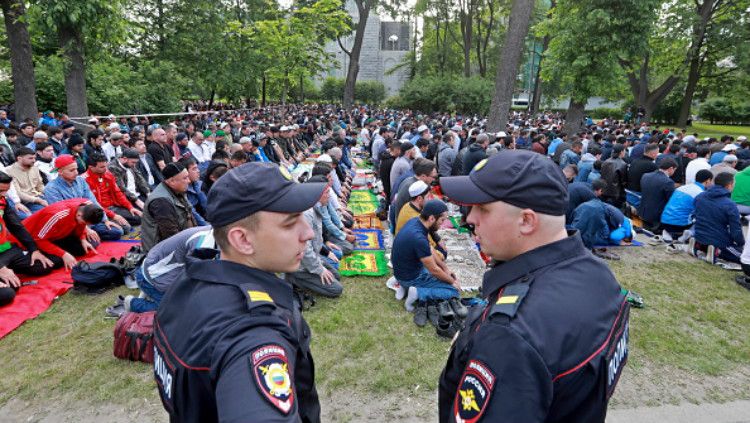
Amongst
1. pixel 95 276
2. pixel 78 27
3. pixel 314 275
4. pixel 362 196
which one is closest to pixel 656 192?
pixel 362 196

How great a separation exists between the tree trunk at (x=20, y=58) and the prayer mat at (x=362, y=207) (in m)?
9.13

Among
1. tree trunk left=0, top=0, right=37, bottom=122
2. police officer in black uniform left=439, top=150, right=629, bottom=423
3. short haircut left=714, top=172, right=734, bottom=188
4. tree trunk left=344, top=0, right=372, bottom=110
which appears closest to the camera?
police officer in black uniform left=439, top=150, right=629, bottom=423

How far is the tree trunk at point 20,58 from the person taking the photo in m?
10.4

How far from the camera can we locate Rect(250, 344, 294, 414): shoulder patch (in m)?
1.04

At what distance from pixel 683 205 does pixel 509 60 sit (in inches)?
290

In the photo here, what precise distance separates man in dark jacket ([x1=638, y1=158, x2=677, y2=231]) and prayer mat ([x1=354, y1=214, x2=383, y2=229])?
5325 mm

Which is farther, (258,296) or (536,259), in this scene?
(536,259)

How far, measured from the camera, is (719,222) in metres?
6.72

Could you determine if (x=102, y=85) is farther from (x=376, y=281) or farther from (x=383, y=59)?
(x=383, y=59)

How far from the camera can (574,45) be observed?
1562 cm

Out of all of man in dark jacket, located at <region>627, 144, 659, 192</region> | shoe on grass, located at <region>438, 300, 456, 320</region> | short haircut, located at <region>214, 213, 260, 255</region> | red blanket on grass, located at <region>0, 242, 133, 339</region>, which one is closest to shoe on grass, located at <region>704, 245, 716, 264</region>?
man in dark jacket, located at <region>627, 144, 659, 192</region>

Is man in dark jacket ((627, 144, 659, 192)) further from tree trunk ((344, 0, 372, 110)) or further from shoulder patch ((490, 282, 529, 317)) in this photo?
tree trunk ((344, 0, 372, 110))

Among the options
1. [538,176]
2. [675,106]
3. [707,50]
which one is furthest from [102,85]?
[675,106]

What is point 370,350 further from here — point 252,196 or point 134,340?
point 252,196
